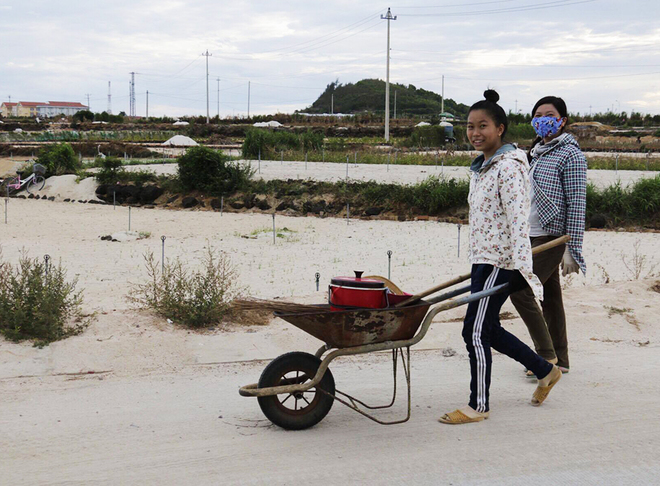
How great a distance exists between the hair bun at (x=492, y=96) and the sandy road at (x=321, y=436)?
6.44ft

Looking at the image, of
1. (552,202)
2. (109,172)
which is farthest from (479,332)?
(109,172)

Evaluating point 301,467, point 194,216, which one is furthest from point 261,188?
point 301,467

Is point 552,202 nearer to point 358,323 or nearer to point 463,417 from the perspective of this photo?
point 463,417

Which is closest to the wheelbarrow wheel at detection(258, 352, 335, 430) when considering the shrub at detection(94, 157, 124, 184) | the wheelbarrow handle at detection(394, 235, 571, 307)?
the wheelbarrow handle at detection(394, 235, 571, 307)

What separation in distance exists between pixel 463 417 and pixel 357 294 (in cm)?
102

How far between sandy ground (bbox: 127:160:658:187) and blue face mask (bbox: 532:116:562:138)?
12.8m

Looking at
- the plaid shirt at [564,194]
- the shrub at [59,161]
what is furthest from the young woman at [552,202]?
the shrub at [59,161]

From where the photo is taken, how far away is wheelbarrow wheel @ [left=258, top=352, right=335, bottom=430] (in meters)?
4.05

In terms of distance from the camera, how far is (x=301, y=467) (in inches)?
143

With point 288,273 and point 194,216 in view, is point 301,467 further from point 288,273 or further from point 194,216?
point 194,216

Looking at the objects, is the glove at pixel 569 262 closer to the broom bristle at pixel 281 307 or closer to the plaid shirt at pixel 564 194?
the plaid shirt at pixel 564 194

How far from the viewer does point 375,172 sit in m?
20.9

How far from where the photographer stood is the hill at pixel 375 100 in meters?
97.0

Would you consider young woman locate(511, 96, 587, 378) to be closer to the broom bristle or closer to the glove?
the glove
